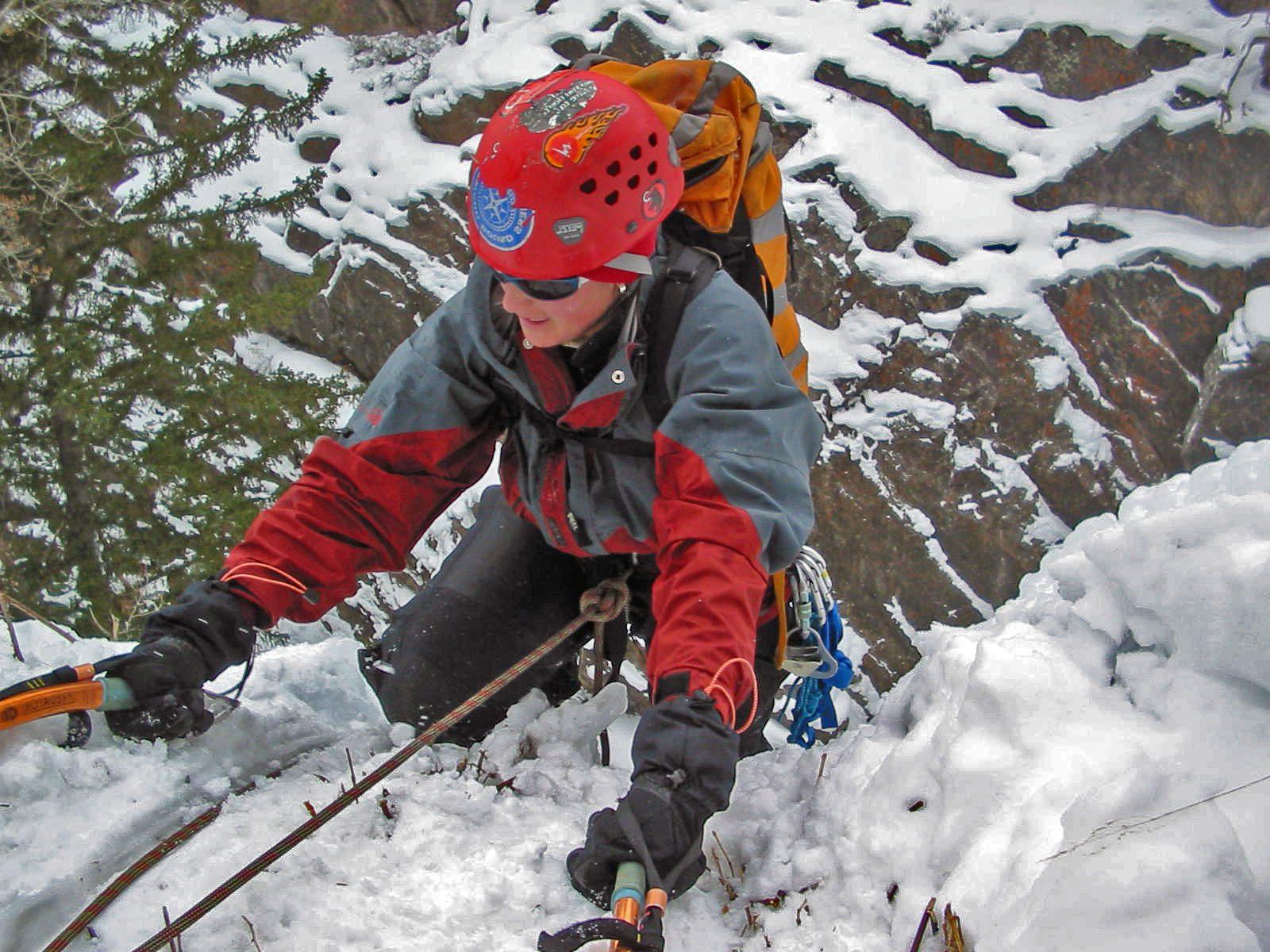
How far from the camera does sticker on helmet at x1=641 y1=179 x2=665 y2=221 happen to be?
2.04 m

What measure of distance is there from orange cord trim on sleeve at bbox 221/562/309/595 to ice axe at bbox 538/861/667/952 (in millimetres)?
1089

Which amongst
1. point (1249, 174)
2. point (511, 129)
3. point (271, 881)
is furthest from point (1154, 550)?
point (1249, 174)

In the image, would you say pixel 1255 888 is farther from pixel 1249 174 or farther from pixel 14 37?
pixel 14 37

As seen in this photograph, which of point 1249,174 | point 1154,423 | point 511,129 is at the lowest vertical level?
point 1154,423

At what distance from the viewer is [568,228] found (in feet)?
6.38

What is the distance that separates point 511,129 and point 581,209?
250mm

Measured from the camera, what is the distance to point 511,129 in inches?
78.4

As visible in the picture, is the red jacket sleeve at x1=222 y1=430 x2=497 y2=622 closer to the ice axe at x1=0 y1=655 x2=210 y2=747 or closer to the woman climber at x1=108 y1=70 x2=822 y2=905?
the woman climber at x1=108 y1=70 x2=822 y2=905

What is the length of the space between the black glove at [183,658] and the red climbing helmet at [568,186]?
3.21 feet

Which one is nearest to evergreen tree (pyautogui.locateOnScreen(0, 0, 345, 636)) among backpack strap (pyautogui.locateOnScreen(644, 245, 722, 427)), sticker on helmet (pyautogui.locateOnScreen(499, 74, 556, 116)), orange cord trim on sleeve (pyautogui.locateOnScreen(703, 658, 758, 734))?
sticker on helmet (pyautogui.locateOnScreen(499, 74, 556, 116))

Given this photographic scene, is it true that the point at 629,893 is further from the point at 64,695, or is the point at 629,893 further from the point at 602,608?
the point at 64,695

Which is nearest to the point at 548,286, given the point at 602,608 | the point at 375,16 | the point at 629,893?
the point at 602,608

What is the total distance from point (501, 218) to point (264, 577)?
3.25ft

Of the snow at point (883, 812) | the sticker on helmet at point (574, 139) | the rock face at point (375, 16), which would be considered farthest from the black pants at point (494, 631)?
the rock face at point (375, 16)
